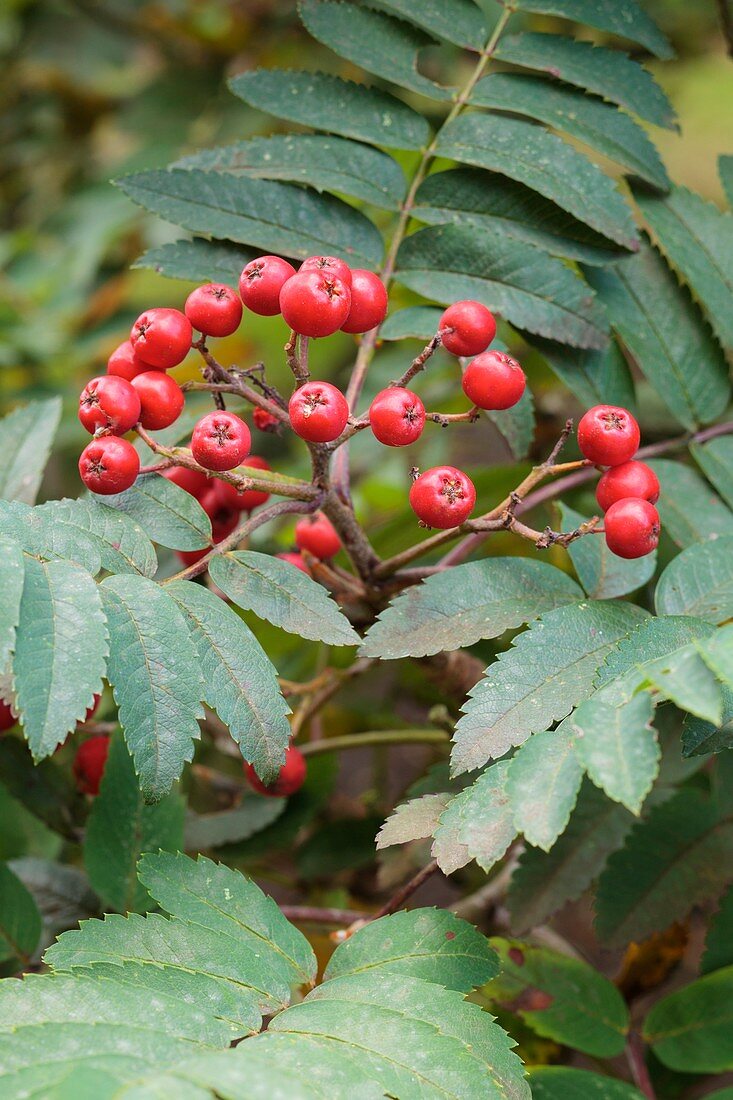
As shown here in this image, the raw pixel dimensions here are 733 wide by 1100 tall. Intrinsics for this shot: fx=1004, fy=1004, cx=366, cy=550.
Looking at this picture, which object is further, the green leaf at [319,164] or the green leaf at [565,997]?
→ the green leaf at [319,164]

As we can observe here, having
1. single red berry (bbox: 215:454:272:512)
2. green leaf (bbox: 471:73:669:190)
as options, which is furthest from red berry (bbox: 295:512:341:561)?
green leaf (bbox: 471:73:669:190)

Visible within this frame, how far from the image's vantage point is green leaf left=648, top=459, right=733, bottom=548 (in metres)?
1.13

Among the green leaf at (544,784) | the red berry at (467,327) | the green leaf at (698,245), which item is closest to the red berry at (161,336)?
the red berry at (467,327)

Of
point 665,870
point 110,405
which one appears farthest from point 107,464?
point 665,870

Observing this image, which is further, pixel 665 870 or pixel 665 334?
pixel 665 334

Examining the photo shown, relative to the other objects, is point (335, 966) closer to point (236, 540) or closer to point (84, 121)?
point (236, 540)

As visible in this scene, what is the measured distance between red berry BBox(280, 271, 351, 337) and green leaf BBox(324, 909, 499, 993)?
1.69 ft

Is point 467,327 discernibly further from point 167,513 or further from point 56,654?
point 56,654

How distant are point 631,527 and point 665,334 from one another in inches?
18.2

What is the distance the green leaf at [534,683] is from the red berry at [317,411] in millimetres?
248

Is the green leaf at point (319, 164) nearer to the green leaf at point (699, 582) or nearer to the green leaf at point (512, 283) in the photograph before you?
the green leaf at point (512, 283)

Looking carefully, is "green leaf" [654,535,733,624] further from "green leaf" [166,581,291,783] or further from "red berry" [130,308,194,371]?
"red berry" [130,308,194,371]

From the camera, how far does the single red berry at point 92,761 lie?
1.19 meters

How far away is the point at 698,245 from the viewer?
4.11 feet
